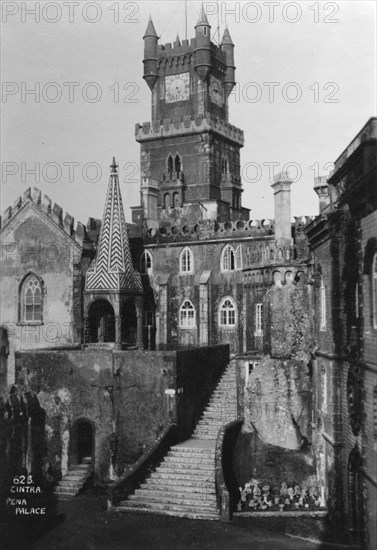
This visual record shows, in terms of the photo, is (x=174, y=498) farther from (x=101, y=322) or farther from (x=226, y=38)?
(x=226, y=38)

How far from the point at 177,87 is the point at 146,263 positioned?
1722 centimetres

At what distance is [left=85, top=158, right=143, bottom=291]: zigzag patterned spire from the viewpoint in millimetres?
36312

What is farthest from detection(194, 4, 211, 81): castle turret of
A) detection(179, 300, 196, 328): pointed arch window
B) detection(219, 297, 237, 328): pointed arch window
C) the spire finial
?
detection(219, 297, 237, 328): pointed arch window

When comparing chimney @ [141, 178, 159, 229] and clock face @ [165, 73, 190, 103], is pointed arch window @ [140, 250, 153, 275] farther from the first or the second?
clock face @ [165, 73, 190, 103]

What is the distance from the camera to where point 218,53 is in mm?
53562

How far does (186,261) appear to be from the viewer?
41.2 meters

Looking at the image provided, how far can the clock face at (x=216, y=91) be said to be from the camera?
2069 inches

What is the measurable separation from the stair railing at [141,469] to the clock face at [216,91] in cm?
3139

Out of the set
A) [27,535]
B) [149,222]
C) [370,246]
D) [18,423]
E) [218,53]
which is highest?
[218,53]

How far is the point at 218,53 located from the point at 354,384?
128ft

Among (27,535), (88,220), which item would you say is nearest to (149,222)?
(88,220)

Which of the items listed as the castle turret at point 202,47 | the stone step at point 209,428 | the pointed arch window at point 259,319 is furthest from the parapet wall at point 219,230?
the castle turret at point 202,47

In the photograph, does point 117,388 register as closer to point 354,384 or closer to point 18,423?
point 18,423

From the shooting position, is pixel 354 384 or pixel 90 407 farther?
pixel 90 407
